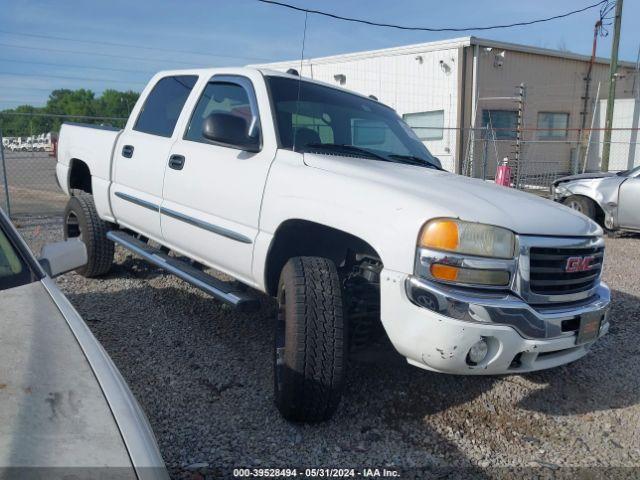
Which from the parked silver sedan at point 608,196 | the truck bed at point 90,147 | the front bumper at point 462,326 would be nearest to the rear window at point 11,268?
the front bumper at point 462,326

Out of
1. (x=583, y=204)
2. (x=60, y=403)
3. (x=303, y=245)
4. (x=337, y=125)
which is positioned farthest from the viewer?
(x=583, y=204)

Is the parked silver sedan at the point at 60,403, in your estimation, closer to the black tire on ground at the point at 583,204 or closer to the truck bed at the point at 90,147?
the truck bed at the point at 90,147

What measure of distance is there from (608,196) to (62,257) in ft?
27.8

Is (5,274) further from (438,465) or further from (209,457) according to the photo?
(438,465)

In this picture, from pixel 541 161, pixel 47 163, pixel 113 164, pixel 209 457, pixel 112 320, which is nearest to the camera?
pixel 209 457

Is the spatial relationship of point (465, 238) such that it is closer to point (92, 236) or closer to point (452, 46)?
point (92, 236)

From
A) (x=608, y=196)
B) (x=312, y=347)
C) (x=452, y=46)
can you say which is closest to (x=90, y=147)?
(x=312, y=347)

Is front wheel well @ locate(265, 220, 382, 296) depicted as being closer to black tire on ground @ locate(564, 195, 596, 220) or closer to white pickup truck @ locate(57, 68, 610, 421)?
white pickup truck @ locate(57, 68, 610, 421)

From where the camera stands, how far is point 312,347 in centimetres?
287

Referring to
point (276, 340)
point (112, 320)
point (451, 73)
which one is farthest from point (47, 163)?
point (276, 340)

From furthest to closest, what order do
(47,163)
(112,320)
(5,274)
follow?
(47,163), (112,320), (5,274)

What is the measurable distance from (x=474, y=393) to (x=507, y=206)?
132 cm

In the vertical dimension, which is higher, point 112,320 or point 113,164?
point 113,164

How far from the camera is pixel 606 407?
3.50 m
